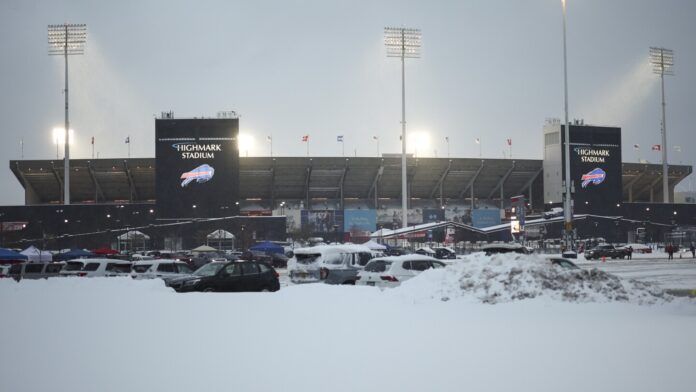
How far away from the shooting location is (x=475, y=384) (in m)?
8.33

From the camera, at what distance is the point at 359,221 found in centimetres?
9088

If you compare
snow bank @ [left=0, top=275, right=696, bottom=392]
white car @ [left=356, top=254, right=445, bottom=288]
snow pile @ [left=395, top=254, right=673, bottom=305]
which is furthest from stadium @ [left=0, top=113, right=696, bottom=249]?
snow bank @ [left=0, top=275, right=696, bottom=392]

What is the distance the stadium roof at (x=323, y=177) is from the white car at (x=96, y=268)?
62.2 metres

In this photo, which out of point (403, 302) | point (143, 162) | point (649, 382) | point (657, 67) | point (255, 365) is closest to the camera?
point (649, 382)

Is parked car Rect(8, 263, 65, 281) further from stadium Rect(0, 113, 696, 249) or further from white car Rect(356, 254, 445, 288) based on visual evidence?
stadium Rect(0, 113, 696, 249)

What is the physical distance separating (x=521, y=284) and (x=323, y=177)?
81432 mm

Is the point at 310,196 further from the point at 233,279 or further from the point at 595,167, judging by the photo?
the point at 233,279

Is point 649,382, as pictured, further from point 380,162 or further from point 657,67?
point 657,67

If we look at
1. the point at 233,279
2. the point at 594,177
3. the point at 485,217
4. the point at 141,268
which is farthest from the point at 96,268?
the point at 594,177

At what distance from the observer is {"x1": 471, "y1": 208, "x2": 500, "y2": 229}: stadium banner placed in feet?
310

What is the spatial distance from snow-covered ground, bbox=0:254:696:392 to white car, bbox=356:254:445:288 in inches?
137

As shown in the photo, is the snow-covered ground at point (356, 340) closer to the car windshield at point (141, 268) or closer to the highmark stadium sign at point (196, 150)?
the car windshield at point (141, 268)

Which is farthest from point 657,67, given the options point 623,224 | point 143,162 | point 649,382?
point 649,382

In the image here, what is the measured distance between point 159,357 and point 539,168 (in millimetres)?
93724
